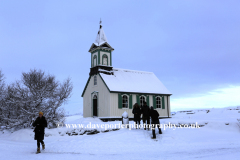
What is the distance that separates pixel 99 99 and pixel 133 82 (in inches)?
180

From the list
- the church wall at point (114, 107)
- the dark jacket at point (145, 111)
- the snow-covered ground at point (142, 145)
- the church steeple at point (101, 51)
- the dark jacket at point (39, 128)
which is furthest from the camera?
the church steeple at point (101, 51)

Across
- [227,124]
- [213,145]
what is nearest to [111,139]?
[213,145]

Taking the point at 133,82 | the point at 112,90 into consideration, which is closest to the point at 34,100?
the point at 112,90

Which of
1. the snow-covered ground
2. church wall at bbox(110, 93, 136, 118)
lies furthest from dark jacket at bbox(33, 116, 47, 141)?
church wall at bbox(110, 93, 136, 118)

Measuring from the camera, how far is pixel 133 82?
88.1 feet

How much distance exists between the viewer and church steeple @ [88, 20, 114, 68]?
26.2 meters

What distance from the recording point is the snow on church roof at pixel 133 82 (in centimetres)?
2481

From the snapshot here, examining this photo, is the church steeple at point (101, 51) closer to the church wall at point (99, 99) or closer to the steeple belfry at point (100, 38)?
the steeple belfry at point (100, 38)

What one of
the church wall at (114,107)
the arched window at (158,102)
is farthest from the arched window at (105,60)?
the arched window at (158,102)

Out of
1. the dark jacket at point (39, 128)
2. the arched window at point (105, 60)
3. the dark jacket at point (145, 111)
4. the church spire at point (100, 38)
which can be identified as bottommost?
the dark jacket at point (39, 128)

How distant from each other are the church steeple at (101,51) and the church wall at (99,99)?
1.93 m

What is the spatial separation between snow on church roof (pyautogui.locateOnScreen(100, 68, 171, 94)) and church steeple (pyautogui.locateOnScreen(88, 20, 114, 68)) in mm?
1616

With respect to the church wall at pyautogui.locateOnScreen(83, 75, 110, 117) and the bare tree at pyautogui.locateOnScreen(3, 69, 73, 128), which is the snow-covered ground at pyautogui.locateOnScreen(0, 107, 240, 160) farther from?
the church wall at pyautogui.locateOnScreen(83, 75, 110, 117)

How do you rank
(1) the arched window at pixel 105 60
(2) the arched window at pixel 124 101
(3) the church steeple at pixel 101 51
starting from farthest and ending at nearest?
(1) the arched window at pixel 105 60
(3) the church steeple at pixel 101 51
(2) the arched window at pixel 124 101
